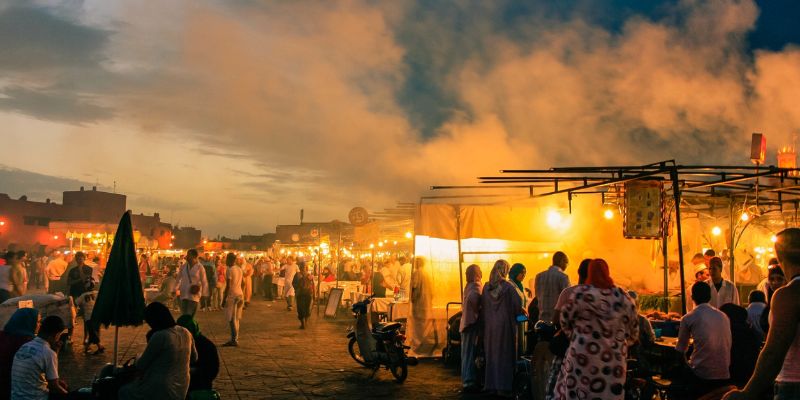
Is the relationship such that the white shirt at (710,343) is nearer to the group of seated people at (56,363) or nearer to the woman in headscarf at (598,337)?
the woman in headscarf at (598,337)

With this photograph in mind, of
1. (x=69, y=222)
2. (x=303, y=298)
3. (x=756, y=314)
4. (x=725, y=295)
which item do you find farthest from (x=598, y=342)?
(x=69, y=222)

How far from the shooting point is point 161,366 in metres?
6.07

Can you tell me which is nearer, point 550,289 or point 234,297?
point 550,289

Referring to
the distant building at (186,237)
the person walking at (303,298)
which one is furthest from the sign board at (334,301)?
the distant building at (186,237)

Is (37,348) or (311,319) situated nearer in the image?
(37,348)

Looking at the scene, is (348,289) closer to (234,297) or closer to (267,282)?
(267,282)

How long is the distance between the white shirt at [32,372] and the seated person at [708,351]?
647cm

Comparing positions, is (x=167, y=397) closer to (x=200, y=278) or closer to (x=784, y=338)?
(x=784, y=338)

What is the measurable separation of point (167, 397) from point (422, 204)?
8.66 meters

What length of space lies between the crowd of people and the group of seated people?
11.7 feet

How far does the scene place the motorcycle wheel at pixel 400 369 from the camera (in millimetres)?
10906

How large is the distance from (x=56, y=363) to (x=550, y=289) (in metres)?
7.22

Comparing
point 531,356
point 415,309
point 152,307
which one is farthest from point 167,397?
point 415,309

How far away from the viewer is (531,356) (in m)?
8.54
